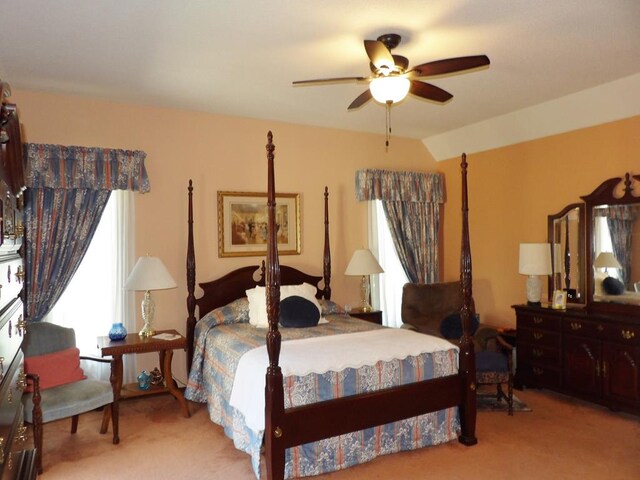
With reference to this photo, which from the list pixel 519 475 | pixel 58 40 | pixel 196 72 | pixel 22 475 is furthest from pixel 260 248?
pixel 22 475

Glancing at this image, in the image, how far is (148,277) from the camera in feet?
13.3

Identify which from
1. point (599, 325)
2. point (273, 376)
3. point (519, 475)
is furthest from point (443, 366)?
point (599, 325)

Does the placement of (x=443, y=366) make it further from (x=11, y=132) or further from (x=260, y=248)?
(x=11, y=132)

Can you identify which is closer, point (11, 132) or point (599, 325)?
point (11, 132)

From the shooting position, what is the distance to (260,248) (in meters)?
5.10

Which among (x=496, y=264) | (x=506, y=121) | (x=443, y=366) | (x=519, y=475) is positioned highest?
(x=506, y=121)

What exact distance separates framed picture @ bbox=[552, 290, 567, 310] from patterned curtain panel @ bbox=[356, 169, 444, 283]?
1.67 metres

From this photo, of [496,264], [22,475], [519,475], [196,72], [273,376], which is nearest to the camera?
[22,475]

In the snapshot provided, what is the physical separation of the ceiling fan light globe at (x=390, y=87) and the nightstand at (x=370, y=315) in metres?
2.71

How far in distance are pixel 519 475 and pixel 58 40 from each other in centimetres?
397

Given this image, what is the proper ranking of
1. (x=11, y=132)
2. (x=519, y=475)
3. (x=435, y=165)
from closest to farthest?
(x=11, y=132) → (x=519, y=475) → (x=435, y=165)

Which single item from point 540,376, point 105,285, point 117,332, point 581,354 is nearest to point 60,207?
point 105,285

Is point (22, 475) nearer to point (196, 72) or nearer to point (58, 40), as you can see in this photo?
point (58, 40)

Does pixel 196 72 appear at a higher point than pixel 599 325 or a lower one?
higher
